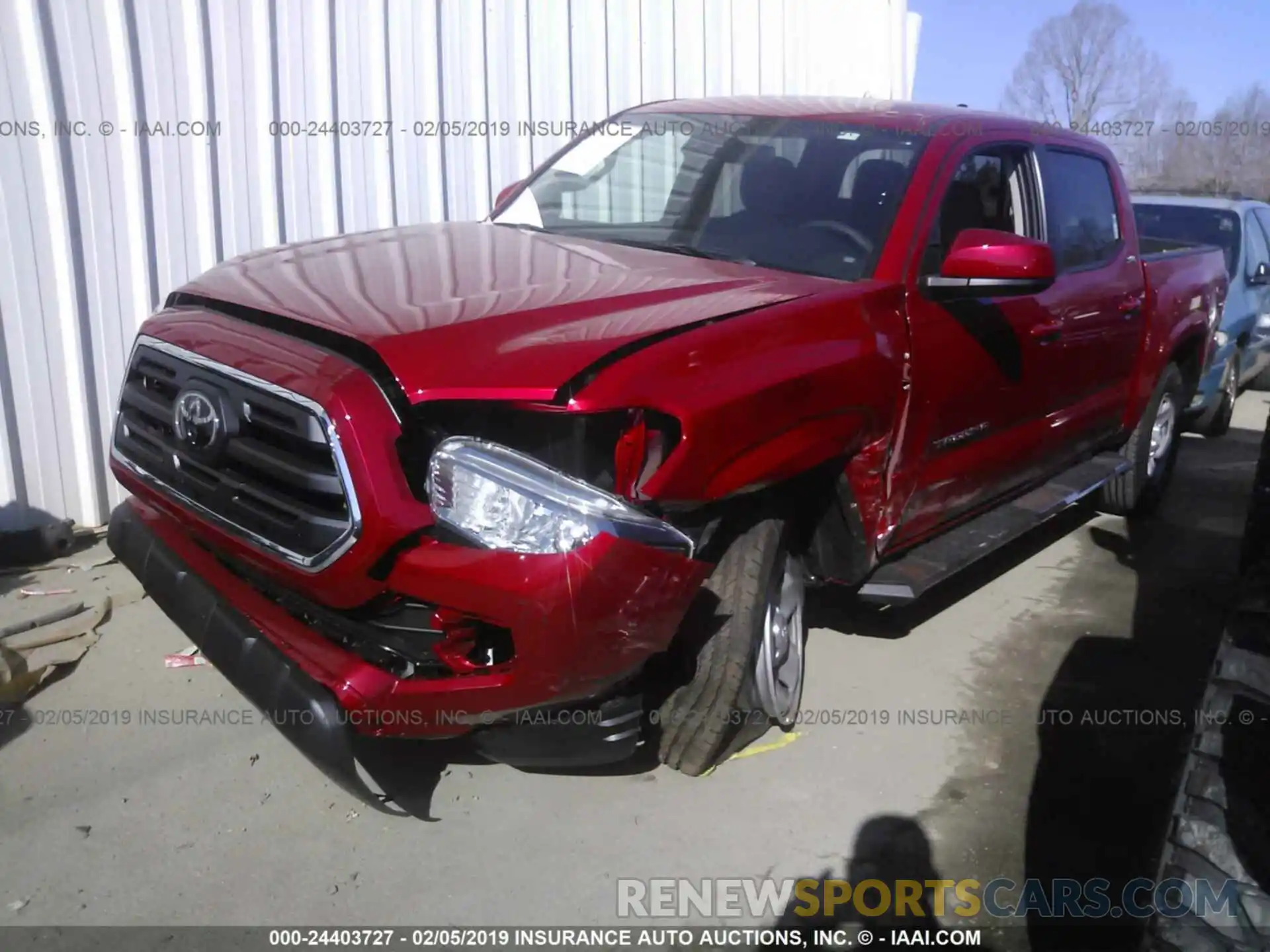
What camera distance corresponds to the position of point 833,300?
311 cm

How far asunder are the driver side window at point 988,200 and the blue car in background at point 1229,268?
13.1 feet

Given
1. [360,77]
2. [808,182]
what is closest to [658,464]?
[808,182]

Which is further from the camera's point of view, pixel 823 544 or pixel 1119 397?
pixel 1119 397

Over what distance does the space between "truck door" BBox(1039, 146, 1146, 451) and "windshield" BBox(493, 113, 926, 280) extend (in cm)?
100

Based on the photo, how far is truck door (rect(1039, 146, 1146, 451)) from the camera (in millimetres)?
4496

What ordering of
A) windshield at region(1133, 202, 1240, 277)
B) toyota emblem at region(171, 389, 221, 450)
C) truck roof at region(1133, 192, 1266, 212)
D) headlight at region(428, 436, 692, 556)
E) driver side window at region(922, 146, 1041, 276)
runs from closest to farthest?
headlight at region(428, 436, 692, 556) → toyota emblem at region(171, 389, 221, 450) → driver side window at region(922, 146, 1041, 276) → windshield at region(1133, 202, 1240, 277) → truck roof at region(1133, 192, 1266, 212)

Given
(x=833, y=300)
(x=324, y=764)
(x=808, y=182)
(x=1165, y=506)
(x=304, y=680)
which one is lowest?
(x=1165, y=506)

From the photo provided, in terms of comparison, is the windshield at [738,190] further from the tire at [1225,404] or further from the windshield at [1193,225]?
the windshield at [1193,225]

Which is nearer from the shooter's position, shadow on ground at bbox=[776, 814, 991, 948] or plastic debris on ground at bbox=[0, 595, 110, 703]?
shadow on ground at bbox=[776, 814, 991, 948]

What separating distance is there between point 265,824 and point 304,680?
79 centimetres

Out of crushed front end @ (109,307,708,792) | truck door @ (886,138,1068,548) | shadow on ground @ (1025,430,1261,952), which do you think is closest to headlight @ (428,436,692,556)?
crushed front end @ (109,307,708,792)

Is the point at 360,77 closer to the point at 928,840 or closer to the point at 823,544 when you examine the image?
the point at 823,544

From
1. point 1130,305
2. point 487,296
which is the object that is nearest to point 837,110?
point 1130,305

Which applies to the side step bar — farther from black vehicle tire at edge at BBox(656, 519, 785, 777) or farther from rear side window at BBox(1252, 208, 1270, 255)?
rear side window at BBox(1252, 208, 1270, 255)
